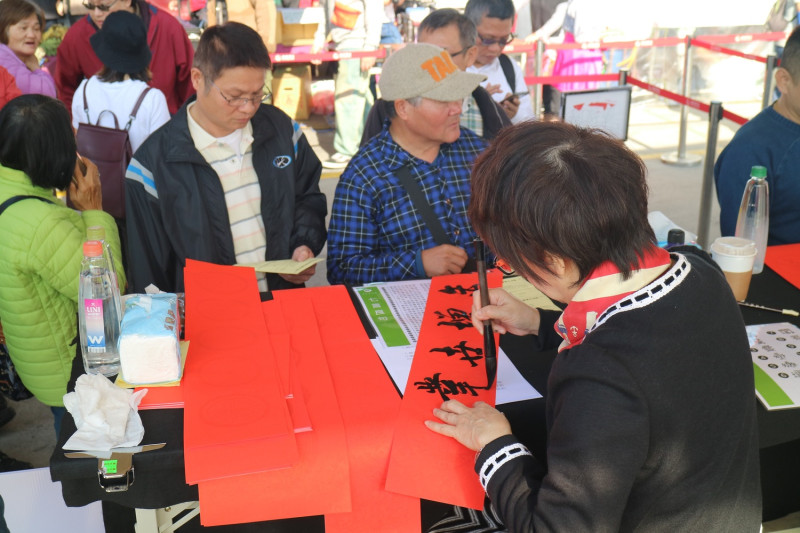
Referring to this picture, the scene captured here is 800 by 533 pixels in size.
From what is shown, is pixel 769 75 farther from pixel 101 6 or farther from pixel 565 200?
pixel 565 200

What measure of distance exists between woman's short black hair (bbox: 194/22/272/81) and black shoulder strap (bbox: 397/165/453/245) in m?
0.62

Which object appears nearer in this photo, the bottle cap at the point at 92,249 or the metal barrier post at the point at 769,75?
the bottle cap at the point at 92,249

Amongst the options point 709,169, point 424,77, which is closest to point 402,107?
point 424,77

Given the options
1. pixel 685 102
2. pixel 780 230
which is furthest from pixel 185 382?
pixel 685 102

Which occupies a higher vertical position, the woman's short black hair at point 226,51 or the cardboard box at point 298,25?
the woman's short black hair at point 226,51

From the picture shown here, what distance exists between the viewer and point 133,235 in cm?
274

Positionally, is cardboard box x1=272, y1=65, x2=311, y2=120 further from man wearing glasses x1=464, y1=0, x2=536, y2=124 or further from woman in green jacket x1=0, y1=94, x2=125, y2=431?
woman in green jacket x1=0, y1=94, x2=125, y2=431

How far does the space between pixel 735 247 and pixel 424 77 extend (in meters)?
1.14

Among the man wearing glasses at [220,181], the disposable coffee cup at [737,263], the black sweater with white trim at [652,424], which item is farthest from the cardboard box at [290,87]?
the black sweater with white trim at [652,424]

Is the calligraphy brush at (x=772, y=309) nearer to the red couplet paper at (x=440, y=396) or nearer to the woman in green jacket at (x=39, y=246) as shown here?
the red couplet paper at (x=440, y=396)

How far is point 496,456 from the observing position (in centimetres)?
148

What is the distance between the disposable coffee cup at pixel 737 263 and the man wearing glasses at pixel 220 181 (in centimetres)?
131

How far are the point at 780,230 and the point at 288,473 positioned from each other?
2.27 meters

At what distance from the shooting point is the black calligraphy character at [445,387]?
1.80 m
